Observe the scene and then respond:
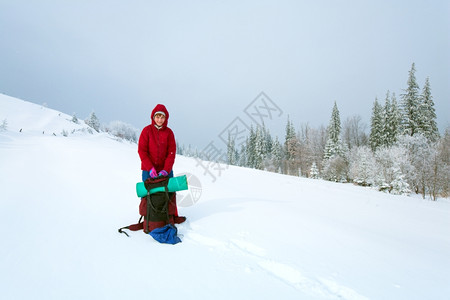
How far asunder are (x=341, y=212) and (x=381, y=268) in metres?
3.02

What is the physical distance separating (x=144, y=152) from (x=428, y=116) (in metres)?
36.4

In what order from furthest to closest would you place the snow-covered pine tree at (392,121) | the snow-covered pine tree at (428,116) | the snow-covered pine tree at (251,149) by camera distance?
the snow-covered pine tree at (251,149)
the snow-covered pine tree at (392,121)
the snow-covered pine tree at (428,116)

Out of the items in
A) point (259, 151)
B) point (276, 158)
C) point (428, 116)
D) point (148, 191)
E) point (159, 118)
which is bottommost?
point (148, 191)

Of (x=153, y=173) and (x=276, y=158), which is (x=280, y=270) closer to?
(x=153, y=173)

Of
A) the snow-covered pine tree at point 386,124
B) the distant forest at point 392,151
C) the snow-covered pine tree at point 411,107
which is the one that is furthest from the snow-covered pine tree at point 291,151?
the snow-covered pine tree at point 411,107

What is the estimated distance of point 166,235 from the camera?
2.78 metres

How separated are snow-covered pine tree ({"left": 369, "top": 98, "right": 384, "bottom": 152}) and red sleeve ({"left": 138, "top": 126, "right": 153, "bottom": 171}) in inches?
1591

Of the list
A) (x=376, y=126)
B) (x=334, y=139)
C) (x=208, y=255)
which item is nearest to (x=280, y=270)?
(x=208, y=255)

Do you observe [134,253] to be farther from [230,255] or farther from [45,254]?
[230,255]

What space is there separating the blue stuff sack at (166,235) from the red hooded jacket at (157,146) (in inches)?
39.0

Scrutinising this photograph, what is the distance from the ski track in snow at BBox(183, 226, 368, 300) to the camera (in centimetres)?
189

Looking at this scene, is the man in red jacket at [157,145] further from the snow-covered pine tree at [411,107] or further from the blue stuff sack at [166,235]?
the snow-covered pine tree at [411,107]

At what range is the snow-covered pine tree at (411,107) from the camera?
25916mm

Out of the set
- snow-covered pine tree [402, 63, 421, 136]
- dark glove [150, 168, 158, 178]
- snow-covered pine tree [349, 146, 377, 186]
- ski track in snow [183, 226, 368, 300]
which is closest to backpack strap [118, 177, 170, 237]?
dark glove [150, 168, 158, 178]
